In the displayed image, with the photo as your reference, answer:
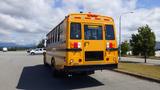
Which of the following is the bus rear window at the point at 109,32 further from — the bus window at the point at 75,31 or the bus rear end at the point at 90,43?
the bus window at the point at 75,31

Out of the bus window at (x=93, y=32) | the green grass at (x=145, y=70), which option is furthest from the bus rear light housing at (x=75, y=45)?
the green grass at (x=145, y=70)

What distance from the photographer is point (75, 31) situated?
1238 centimetres

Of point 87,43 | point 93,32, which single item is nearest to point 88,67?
point 87,43

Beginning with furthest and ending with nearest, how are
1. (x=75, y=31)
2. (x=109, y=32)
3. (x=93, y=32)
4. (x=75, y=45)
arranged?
(x=109, y=32)
(x=93, y=32)
(x=75, y=31)
(x=75, y=45)

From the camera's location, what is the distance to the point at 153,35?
134ft

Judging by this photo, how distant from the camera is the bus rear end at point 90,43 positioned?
12.1 meters

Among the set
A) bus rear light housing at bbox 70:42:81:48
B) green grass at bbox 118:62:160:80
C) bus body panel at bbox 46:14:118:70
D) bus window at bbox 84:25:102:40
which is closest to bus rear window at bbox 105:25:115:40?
bus body panel at bbox 46:14:118:70

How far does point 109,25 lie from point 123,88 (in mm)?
3229

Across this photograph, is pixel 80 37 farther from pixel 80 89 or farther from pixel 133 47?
pixel 133 47

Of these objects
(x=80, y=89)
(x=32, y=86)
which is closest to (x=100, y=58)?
(x=80, y=89)

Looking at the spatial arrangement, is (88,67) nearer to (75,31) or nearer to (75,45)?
(75,45)

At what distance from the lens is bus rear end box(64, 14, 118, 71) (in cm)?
1208

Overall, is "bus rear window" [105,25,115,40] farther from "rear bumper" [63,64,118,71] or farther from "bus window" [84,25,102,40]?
"rear bumper" [63,64,118,71]

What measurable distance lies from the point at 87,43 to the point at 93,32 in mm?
643
